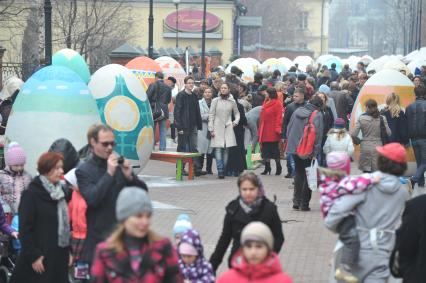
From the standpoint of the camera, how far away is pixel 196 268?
8148mm

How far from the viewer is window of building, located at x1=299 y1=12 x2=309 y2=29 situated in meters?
140

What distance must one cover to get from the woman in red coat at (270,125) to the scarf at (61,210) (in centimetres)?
1176

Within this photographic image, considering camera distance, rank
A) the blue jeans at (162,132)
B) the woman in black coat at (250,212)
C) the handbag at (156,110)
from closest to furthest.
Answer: the woman in black coat at (250,212) → the handbag at (156,110) → the blue jeans at (162,132)

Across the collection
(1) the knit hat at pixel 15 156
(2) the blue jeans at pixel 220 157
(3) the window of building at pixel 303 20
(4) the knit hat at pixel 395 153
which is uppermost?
(3) the window of building at pixel 303 20

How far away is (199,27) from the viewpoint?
7488cm

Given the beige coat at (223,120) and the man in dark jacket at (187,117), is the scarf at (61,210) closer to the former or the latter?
the beige coat at (223,120)

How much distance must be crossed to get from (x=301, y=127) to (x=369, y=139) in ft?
4.28

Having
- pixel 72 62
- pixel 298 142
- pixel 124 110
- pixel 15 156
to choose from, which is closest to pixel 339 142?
pixel 298 142

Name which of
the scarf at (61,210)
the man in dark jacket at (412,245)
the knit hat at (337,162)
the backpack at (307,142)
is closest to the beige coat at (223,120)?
the backpack at (307,142)

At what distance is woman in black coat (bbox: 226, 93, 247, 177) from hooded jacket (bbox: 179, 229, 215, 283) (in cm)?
1203

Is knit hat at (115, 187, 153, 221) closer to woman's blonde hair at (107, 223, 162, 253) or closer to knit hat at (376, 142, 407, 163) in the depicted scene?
woman's blonde hair at (107, 223, 162, 253)

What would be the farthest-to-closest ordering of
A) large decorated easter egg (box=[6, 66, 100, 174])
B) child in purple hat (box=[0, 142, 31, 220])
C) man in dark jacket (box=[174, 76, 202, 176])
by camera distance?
man in dark jacket (box=[174, 76, 202, 176]) → large decorated easter egg (box=[6, 66, 100, 174]) → child in purple hat (box=[0, 142, 31, 220])

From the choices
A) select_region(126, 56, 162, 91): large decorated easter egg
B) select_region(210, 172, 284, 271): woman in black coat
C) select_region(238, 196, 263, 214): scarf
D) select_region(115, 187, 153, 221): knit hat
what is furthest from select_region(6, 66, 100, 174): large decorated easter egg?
select_region(126, 56, 162, 91): large decorated easter egg

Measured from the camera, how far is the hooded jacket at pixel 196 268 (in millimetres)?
8109
